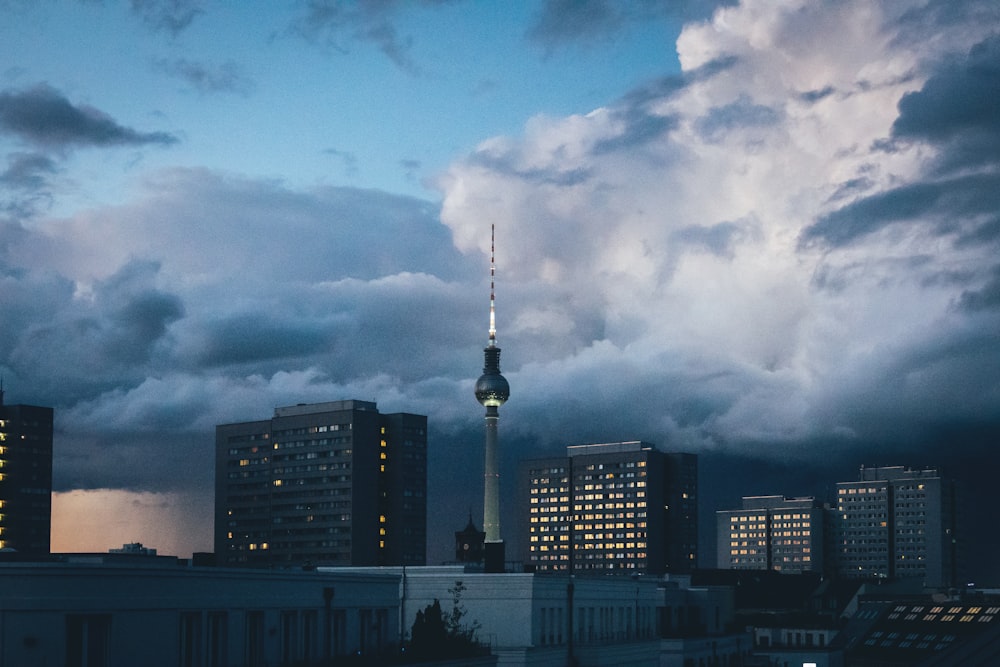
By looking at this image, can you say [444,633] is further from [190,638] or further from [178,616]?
[178,616]

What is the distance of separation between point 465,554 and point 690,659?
2801 inches

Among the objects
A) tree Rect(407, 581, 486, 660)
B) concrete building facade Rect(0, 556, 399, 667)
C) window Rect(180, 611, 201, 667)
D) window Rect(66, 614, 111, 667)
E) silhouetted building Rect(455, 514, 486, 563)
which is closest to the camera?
concrete building facade Rect(0, 556, 399, 667)

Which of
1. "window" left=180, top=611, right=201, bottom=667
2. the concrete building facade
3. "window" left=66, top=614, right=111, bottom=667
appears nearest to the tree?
the concrete building facade

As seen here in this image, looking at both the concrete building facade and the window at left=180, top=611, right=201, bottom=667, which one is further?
the window at left=180, top=611, right=201, bottom=667

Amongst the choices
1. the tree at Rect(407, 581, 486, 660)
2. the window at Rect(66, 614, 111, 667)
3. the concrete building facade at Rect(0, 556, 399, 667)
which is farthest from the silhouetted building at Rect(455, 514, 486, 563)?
the window at Rect(66, 614, 111, 667)

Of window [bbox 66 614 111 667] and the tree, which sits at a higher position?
window [bbox 66 614 111 667]

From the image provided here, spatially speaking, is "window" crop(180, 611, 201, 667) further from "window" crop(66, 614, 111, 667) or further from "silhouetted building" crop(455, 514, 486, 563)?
"silhouetted building" crop(455, 514, 486, 563)

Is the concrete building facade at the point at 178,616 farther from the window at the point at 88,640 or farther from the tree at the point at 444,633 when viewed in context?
the tree at the point at 444,633

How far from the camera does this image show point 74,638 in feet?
166

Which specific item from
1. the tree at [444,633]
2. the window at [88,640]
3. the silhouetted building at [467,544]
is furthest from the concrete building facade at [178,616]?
the silhouetted building at [467,544]

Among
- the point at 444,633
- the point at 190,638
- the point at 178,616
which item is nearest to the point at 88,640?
the point at 178,616

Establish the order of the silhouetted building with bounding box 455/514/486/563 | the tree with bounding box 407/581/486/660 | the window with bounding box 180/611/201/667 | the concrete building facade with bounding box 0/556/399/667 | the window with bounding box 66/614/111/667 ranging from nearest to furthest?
1. the concrete building facade with bounding box 0/556/399/667
2. the window with bounding box 66/614/111/667
3. the window with bounding box 180/611/201/667
4. the tree with bounding box 407/581/486/660
5. the silhouetted building with bounding box 455/514/486/563

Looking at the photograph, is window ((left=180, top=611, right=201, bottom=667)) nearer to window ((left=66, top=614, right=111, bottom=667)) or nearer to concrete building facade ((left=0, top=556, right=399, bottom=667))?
concrete building facade ((left=0, top=556, right=399, bottom=667))

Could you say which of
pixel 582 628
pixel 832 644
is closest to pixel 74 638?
pixel 582 628
